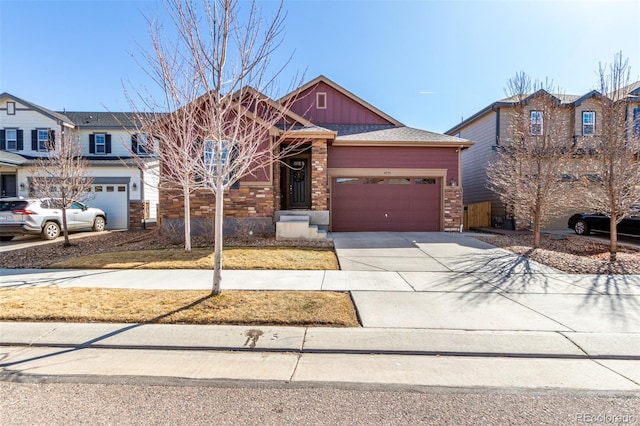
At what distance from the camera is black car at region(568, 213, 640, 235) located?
11.8 metres

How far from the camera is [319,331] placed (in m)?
4.14

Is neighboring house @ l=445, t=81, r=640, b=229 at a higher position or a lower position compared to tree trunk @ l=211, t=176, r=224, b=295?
higher

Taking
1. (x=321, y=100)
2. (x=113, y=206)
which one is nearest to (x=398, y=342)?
(x=321, y=100)

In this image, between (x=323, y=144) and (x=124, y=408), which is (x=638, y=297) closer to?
(x=124, y=408)

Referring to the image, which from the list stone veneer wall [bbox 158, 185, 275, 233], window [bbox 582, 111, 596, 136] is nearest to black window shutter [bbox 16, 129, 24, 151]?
stone veneer wall [bbox 158, 185, 275, 233]

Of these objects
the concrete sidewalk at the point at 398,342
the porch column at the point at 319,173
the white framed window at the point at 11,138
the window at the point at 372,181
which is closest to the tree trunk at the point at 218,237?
the concrete sidewalk at the point at 398,342

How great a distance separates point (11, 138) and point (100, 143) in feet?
16.5

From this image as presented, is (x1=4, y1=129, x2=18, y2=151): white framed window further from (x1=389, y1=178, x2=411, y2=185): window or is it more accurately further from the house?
(x1=389, y1=178, x2=411, y2=185): window

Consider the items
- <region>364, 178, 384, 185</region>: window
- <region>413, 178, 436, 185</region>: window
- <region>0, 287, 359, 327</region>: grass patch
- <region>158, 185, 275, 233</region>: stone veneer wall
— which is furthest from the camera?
<region>413, 178, 436, 185</region>: window

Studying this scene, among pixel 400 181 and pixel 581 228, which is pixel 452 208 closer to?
pixel 400 181

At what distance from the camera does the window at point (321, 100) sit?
53.4ft

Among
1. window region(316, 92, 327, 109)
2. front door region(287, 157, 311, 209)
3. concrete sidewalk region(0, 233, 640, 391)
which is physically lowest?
concrete sidewalk region(0, 233, 640, 391)

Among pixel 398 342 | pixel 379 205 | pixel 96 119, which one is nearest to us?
pixel 398 342

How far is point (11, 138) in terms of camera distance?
18891 mm
